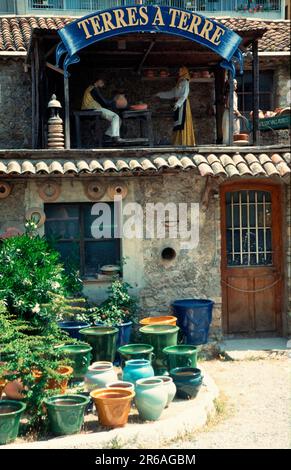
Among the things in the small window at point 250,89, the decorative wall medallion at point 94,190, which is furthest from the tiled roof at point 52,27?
the decorative wall medallion at point 94,190

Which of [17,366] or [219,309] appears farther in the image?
[219,309]

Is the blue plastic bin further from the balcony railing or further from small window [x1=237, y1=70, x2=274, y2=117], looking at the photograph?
the balcony railing

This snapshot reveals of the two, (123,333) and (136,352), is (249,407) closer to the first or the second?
(136,352)

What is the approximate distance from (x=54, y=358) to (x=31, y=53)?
6918mm

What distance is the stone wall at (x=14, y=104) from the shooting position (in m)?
13.5

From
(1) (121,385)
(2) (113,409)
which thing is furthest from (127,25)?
(2) (113,409)

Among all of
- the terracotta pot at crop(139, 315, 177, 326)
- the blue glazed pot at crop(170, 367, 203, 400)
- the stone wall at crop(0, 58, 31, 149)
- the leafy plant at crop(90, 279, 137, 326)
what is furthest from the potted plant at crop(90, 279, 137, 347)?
the stone wall at crop(0, 58, 31, 149)

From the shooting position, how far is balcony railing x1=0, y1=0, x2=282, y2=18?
696 inches

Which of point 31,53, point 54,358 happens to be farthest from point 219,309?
point 31,53

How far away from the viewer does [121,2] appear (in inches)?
757

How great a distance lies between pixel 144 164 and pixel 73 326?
2.86 m

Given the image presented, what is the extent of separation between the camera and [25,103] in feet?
44.6

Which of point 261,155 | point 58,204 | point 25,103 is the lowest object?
point 58,204
